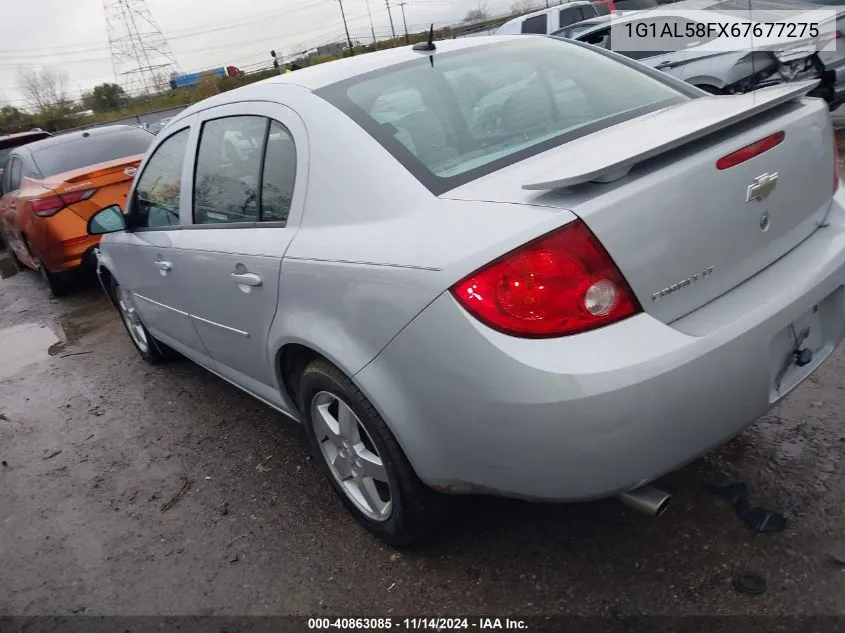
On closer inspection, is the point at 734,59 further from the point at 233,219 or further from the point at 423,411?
the point at 423,411

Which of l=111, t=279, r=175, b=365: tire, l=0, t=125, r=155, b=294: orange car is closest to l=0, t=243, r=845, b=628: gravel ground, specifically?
l=111, t=279, r=175, b=365: tire

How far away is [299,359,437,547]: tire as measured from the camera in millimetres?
2166

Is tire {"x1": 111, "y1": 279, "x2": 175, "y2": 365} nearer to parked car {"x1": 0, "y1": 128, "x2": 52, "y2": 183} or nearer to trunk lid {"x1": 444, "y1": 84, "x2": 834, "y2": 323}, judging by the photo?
trunk lid {"x1": 444, "y1": 84, "x2": 834, "y2": 323}

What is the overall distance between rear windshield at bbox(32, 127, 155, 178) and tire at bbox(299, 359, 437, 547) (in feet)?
18.6

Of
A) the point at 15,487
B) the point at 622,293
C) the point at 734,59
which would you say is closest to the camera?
the point at 622,293

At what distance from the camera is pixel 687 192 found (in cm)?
183

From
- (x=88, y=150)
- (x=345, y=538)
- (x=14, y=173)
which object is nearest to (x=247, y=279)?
(x=345, y=538)

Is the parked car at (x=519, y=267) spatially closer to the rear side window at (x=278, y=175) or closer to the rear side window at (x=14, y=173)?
the rear side window at (x=278, y=175)

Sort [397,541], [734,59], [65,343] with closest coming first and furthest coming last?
[397,541]
[65,343]
[734,59]

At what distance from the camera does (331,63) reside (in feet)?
9.28

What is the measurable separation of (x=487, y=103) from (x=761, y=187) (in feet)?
3.31

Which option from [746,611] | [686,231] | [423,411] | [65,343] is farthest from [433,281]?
[65,343]

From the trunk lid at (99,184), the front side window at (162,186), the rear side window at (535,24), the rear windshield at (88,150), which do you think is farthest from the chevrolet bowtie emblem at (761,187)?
the rear side window at (535,24)

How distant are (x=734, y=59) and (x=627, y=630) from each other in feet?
20.0
